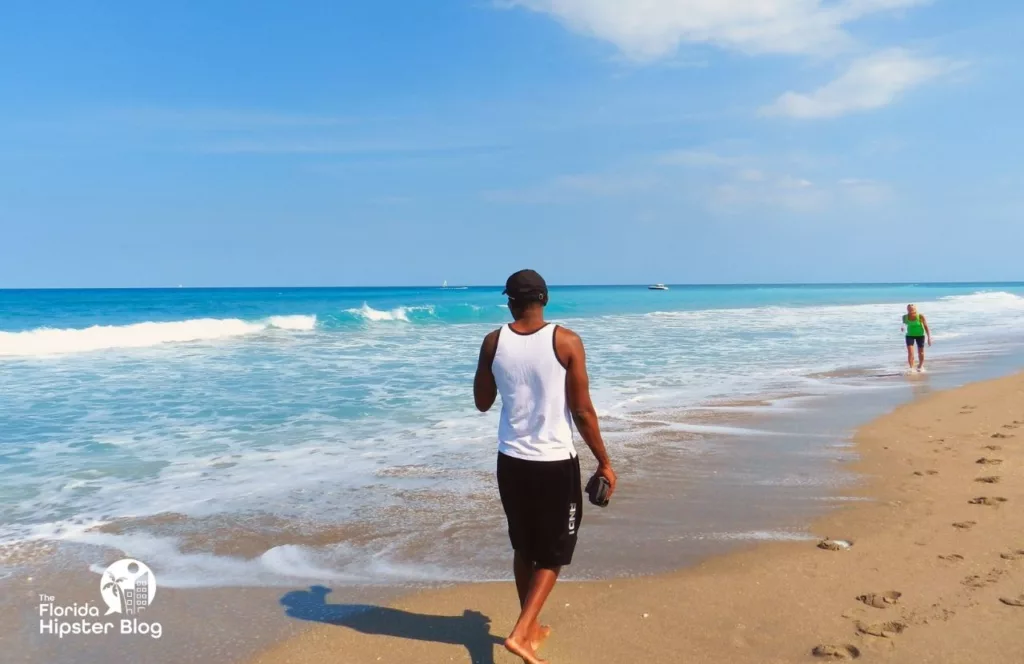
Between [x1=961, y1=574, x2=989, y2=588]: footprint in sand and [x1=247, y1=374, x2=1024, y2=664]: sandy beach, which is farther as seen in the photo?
[x1=961, y1=574, x2=989, y2=588]: footprint in sand

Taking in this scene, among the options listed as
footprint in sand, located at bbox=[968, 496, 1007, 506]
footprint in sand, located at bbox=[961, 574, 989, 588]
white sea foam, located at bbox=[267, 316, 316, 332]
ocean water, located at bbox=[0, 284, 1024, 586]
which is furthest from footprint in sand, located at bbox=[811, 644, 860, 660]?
white sea foam, located at bbox=[267, 316, 316, 332]

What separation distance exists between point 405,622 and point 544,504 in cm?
125

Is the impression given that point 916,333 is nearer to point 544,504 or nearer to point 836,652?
point 836,652

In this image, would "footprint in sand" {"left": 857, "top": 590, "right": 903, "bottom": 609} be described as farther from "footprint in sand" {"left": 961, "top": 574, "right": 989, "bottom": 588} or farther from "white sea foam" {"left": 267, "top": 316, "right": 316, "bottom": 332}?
"white sea foam" {"left": 267, "top": 316, "right": 316, "bottom": 332}

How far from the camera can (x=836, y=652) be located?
361 centimetres

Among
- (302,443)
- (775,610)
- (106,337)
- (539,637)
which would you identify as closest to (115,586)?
(539,637)

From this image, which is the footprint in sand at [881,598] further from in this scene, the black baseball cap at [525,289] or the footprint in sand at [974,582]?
the black baseball cap at [525,289]

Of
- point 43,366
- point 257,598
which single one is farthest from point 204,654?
point 43,366

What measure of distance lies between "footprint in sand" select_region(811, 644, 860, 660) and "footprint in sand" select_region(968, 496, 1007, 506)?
9.93 ft

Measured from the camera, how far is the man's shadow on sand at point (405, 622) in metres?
3.91

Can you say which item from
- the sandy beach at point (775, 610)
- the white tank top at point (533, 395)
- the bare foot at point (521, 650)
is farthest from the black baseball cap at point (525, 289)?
the sandy beach at point (775, 610)

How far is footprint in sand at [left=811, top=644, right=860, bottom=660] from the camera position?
358 centimetres

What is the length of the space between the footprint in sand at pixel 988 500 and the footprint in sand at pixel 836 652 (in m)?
3.03

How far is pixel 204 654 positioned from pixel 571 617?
1909 mm
